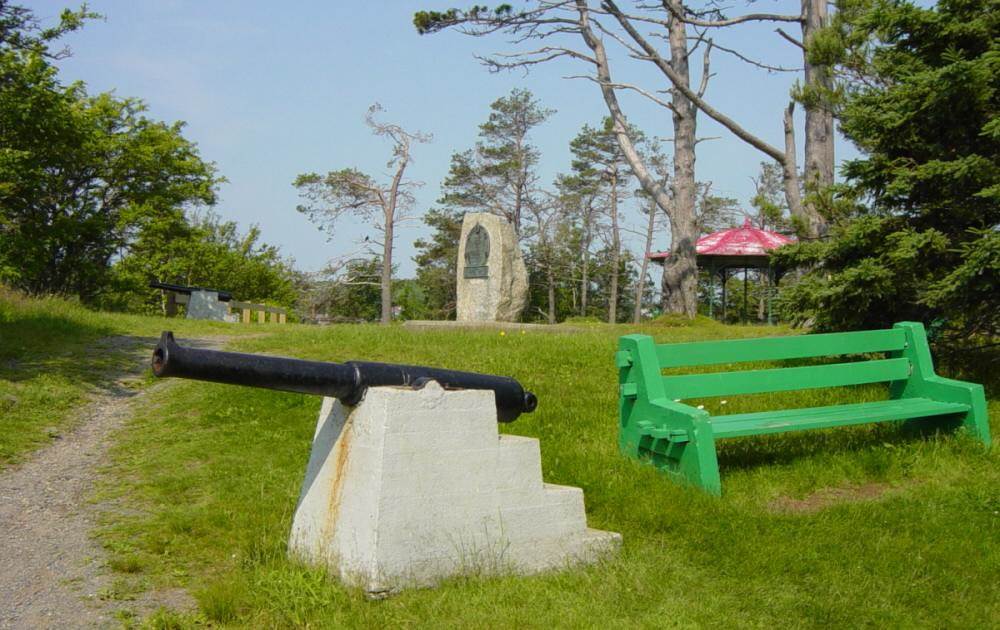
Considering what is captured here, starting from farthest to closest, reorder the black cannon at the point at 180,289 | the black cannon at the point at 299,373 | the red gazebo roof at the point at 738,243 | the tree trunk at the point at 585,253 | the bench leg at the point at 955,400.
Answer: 1. the tree trunk at the point at 585,253
2. the red gazebo roof at the point at 738,243
3. the black cannon at the point at 180,289
4. the bench leg at the point at 955,400
5. the black cannon at the point at 299,373

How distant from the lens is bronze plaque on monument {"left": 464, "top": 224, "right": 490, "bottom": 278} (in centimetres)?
1973

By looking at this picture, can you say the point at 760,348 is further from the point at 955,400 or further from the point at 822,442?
the point at 955,400

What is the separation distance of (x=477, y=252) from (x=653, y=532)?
15449mm

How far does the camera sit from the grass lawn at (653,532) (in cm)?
382

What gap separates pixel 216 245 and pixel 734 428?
31.7 metres

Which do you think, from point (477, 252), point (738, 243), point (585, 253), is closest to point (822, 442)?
point (477, 252)

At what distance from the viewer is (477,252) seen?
785 inches

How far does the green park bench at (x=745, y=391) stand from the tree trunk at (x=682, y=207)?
1511 cm

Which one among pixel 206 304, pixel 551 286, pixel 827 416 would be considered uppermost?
pixel 551 286

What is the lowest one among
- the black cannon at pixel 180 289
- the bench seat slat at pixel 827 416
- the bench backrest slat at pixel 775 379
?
the bench seat slat at pixel 827 416

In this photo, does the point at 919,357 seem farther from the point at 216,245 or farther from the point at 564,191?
the point at 564,191

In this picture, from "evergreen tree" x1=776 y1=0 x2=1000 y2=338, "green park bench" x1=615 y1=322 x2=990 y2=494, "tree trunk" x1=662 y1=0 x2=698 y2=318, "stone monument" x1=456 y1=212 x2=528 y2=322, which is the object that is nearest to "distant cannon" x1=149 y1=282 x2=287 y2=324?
"stone monument" x1=456 y1=212 x2=528 y2=322

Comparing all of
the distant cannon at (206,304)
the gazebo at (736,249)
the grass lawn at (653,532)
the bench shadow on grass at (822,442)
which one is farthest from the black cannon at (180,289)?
the bench shadow on grass at (822,442)

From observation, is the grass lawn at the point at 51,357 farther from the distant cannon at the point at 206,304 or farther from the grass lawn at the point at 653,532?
the distant cannon at the point at 206,304
